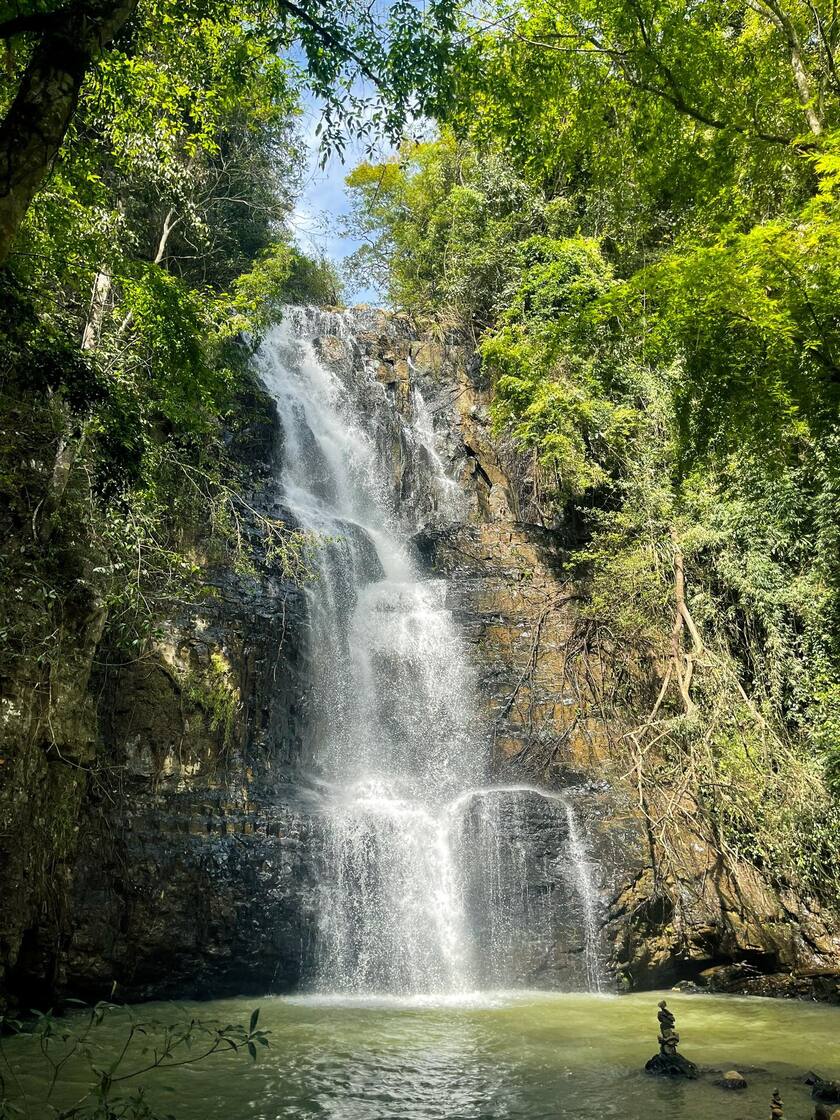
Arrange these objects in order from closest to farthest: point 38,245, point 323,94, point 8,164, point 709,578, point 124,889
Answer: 1. point 8,164
2. point 323,94
3. point 38,245
4. point 124,889
5. point 709,578

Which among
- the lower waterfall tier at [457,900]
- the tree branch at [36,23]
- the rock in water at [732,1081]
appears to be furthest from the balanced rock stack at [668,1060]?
the tree branch at [36,23]

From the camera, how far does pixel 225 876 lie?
10047 mm

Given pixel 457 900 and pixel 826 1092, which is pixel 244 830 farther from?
pixel 826 1092

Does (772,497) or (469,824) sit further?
(772,497)

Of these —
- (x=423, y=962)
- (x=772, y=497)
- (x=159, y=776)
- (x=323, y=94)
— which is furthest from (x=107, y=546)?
(x=772, y=497)

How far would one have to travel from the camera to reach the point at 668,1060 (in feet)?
21.9

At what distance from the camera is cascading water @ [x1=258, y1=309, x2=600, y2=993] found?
10.6 metres

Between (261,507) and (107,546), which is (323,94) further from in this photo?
(261,507)

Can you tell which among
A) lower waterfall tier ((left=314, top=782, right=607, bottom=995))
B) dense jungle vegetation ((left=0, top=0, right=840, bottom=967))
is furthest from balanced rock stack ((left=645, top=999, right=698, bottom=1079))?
dense jungle vegetation ((left=0, top=0, right=840, bottom=967))

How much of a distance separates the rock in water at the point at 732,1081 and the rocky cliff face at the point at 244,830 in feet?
14.0

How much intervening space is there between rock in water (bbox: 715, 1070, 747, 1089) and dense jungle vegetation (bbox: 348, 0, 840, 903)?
533 centimetres

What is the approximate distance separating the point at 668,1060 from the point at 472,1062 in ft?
5.63

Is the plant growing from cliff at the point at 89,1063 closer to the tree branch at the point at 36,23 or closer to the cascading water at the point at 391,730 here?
the cascading water at the point at 391,730

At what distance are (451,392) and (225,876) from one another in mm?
15424
